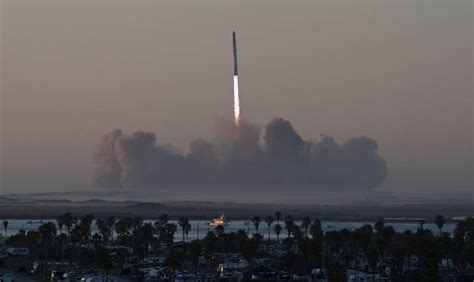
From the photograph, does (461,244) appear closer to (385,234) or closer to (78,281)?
(385,234)

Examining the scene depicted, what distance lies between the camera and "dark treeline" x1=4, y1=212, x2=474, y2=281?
81.8 metres

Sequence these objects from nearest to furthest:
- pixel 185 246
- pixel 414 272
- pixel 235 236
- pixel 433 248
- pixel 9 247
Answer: pixel 433 248 → pixel 414 272 → pixel 185 246 → pixel 235 236 → pixel 9 247

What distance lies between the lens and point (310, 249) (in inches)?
3413

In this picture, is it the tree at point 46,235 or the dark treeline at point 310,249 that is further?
the tree at point 46,235

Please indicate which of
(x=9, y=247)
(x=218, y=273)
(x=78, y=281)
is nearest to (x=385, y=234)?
Answer: (x=218, y=273)

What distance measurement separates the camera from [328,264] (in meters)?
91.6

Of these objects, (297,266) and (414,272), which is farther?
(297,266)

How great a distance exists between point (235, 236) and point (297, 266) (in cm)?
1680

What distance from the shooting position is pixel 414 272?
8262 cm

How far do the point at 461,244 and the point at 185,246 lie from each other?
25.1 m

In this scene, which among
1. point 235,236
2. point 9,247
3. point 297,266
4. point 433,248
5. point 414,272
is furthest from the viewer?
point 9,247

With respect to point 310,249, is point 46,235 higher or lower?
higher

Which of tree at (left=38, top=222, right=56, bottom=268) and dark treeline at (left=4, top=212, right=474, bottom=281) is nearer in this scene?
dark treeline at (left=4, top=212, right=474, bottom=281)

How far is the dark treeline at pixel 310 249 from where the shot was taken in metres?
81.8
